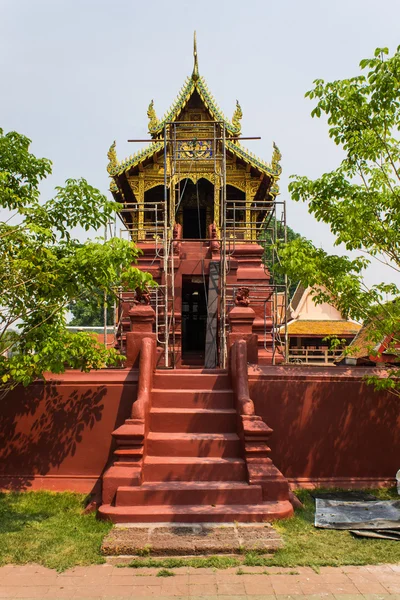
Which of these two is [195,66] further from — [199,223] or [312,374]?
[312,374]

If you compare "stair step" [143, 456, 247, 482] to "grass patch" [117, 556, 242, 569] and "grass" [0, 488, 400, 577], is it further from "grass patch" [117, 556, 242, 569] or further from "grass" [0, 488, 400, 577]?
"grass patch" [117, 556, 242, 569]

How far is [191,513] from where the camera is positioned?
6062 mm

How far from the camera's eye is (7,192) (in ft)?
19.5

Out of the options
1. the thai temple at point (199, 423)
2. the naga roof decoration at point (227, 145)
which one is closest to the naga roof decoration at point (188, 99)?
the naga roof decoration at point (227, 145)

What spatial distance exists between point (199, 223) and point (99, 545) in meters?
13.3

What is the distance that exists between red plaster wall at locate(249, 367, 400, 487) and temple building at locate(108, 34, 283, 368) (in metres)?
2.47

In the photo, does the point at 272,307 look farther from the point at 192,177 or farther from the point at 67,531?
the point at 67,531

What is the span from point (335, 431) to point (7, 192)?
588 centimetres

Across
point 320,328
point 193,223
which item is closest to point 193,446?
point 193,223

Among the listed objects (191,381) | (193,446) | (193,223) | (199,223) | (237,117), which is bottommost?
(193,446)

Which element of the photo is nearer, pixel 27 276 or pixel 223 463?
pixel 27 276

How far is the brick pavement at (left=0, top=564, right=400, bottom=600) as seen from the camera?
457 cm

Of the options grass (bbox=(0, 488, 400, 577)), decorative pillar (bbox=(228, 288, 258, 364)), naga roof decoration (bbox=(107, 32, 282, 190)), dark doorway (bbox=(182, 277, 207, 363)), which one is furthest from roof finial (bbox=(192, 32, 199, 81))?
grass (bbox=(0, 488, 400, 577))

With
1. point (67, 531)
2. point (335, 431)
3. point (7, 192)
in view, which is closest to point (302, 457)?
point (335, 431)
